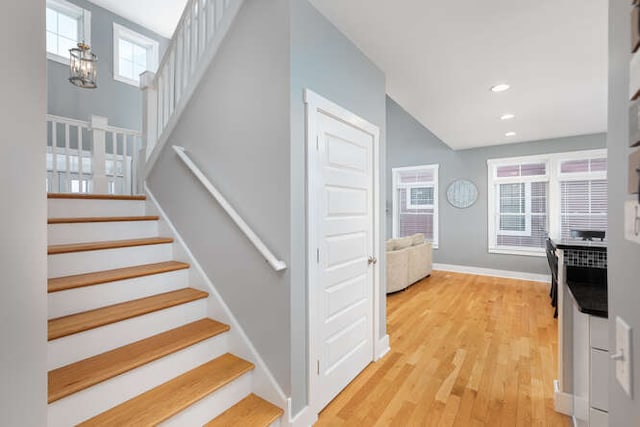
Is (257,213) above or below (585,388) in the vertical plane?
above

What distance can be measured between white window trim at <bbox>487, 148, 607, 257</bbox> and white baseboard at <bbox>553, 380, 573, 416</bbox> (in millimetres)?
4373

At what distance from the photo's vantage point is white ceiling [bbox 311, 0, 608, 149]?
1.96 meters

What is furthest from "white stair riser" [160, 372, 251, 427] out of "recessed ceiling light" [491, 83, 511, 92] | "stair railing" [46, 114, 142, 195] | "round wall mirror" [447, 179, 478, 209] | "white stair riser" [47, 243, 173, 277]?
"round wall mirror" [447, 179, 478, 209]

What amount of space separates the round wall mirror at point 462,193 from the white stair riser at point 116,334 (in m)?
5.73

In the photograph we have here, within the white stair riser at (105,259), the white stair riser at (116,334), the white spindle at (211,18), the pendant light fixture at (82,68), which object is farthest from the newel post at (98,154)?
the white stair riser at (116,334)

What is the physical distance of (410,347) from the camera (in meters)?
2.84

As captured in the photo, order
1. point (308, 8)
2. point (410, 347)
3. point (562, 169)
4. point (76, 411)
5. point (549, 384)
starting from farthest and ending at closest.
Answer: point (562, 169) < point (410, 347) < point (549, 384) < point (308, 8) < point (76, 411)

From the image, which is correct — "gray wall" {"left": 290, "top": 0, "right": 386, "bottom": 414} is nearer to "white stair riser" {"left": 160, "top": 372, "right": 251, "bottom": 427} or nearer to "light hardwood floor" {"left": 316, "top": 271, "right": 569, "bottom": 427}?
"white stair riser" {"left": 160, "top": 372, "right": 251, "bottom": 427}

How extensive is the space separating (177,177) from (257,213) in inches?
41.7

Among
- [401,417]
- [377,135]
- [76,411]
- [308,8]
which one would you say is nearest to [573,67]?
[377,135]

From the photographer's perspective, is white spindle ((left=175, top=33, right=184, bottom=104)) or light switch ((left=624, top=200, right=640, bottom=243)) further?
white spindle ((left=175, top=33, right=184, bottom=104))

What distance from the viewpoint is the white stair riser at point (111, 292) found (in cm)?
167

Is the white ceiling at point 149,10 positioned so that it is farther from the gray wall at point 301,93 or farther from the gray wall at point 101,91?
the gray wall at point 301,93

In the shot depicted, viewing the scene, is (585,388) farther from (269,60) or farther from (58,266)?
(58,266)
